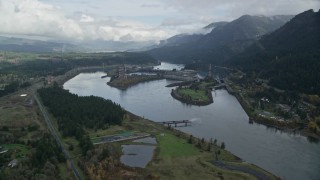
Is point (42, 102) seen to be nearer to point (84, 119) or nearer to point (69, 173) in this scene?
point (84, 119)

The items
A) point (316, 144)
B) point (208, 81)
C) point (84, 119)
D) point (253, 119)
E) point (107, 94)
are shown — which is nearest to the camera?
point (316, 144)

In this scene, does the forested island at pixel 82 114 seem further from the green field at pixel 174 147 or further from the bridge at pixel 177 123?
the green field at pixel 174 147

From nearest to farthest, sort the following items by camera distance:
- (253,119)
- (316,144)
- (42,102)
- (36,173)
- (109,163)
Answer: (36,173) < (109,163) < (316,144) < (253,119) < (42,102)

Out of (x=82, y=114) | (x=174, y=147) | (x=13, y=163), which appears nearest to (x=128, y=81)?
(x=82, y=114)

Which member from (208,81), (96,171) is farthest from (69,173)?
(208,81)

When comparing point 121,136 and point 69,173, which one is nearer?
point 69,173

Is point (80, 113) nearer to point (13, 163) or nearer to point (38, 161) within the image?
point (38, 161)
